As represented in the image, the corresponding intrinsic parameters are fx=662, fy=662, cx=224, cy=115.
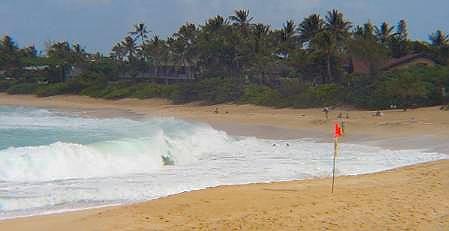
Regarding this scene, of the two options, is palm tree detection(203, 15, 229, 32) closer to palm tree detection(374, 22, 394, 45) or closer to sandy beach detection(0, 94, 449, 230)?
palm tree detection(374, 22, 394, 45)

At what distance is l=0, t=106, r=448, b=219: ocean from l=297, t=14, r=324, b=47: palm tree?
3082 centimetres

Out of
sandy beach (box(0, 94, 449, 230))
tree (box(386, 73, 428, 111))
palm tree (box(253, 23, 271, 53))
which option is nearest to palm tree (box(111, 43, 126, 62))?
palm tree (box(253, 23, 271, 53))

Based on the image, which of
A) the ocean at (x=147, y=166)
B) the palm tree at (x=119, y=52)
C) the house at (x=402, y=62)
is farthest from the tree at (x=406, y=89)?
the palm tree at (x=119, y=52)

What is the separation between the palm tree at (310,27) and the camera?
185 ft

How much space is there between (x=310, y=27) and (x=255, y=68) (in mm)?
6101

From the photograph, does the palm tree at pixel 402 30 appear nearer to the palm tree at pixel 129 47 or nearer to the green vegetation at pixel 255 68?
the green vegetation at pixel 255 68

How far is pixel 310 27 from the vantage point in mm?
56938

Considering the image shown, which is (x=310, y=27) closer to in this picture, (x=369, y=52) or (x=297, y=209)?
(x=369, y=52)

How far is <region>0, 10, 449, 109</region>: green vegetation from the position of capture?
43.6 meters

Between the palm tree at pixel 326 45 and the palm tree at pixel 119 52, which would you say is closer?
the palm tree at pixel 326 45

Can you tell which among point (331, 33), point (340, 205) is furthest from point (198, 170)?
point (331, 33)

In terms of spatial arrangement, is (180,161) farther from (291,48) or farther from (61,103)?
(61,103)

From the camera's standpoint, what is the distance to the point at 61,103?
215ft

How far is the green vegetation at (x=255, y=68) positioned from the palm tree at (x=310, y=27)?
0.32 ft
